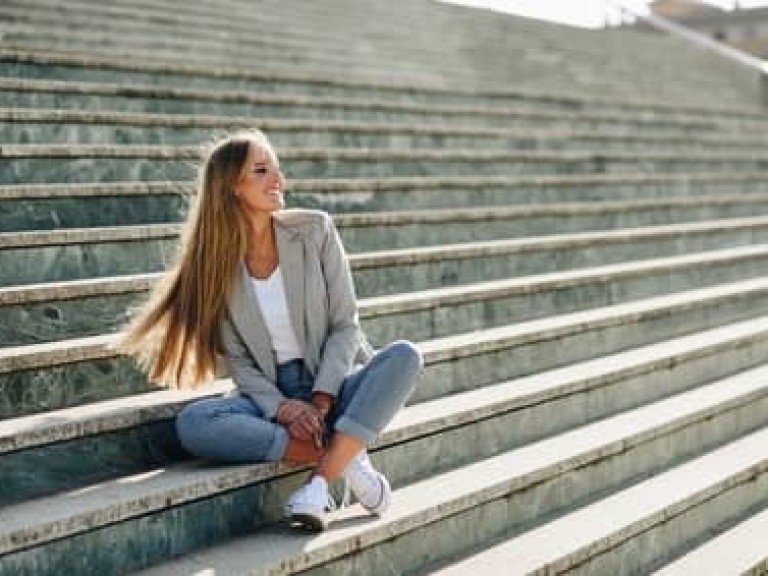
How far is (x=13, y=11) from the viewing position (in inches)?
263

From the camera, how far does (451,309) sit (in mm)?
4434

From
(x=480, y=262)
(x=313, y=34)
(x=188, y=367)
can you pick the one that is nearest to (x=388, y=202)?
(x=480, y=262)

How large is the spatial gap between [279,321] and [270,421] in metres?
0.31

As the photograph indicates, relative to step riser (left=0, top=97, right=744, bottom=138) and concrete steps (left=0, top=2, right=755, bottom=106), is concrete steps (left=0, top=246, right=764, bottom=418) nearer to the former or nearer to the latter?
step riser (left=0, top=97, right=744, bottom=138)

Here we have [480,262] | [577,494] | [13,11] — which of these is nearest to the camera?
[577,494]

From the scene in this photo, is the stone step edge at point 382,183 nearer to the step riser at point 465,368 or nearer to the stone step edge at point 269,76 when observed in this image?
the step riser at point 465,368

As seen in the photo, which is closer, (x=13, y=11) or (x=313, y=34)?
(x=13, y=11)

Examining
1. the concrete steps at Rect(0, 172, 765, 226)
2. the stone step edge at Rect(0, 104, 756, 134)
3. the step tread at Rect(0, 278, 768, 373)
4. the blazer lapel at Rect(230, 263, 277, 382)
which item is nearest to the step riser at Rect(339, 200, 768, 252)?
the concrete steps at Rect(0, 172, 765, 226)

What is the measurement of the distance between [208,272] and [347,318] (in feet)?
1.41

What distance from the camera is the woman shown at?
Result: 2930 mm

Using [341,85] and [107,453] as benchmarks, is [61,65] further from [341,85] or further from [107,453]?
[107,453]

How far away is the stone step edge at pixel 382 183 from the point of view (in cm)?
398

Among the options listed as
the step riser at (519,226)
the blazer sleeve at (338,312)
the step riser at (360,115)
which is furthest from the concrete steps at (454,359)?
the step riser at (360,115)

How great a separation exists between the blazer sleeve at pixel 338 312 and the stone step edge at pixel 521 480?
1.43 feet
